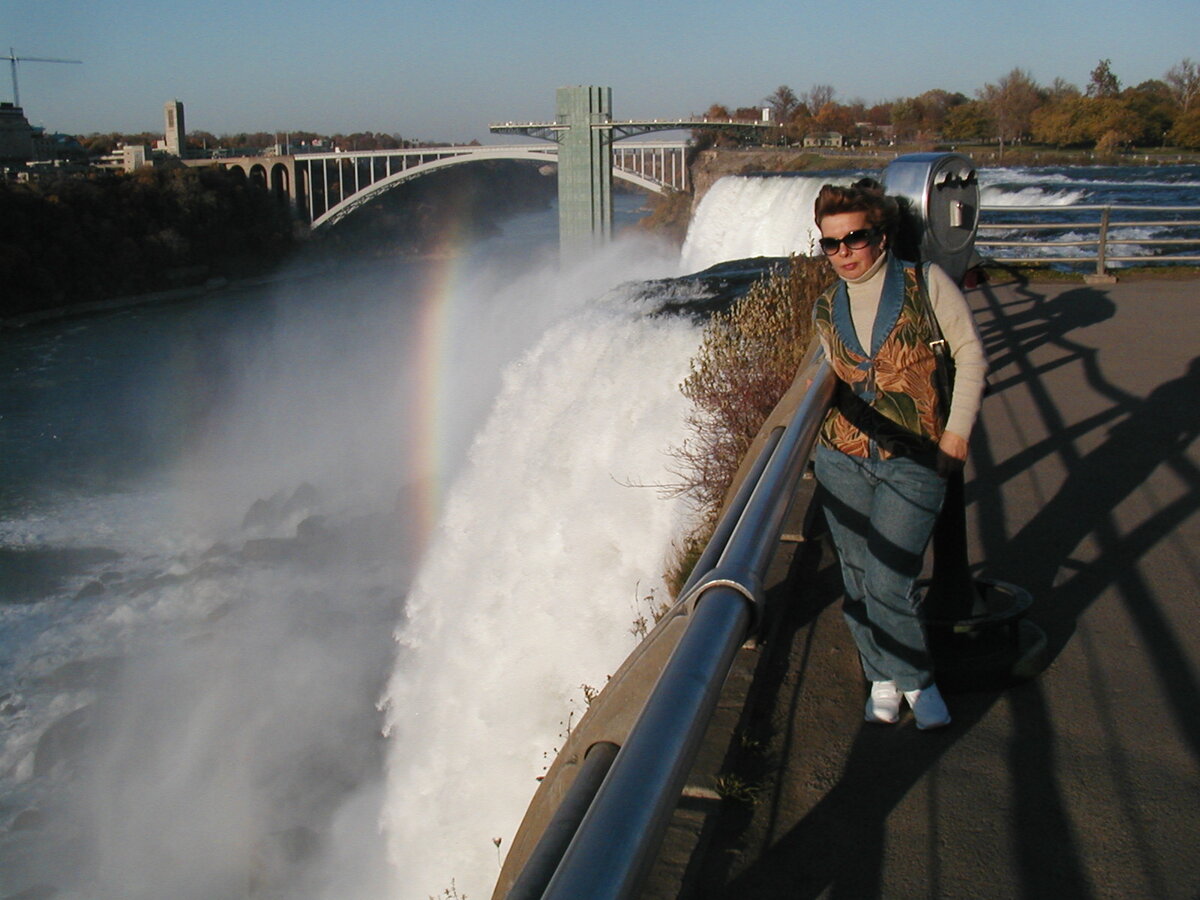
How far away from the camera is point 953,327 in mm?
2445

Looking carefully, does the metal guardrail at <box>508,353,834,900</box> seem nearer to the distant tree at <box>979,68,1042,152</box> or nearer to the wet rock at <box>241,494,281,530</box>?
the wet rock at <box>241,494,281,530</box>

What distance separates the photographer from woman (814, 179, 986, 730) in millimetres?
2436

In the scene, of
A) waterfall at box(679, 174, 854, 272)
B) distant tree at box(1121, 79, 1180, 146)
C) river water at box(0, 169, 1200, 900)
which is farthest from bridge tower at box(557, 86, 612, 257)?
river water at box(0, 169, 1200, 900)

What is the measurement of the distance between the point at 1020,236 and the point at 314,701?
17.3m

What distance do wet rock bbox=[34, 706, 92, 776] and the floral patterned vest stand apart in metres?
11.6

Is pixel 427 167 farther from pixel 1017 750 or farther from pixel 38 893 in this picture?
pixel 1017 750

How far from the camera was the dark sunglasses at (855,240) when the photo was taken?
2424 mm

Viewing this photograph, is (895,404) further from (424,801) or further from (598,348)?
(598,348)

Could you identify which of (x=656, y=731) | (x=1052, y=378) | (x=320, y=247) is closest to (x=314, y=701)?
(x=1052, y=378)

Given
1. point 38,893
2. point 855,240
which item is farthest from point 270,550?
point 855,240

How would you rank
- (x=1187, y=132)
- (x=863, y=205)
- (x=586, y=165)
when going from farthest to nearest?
(x=586, y=165)
(x=1187, y=132)
(x=863, y=205)

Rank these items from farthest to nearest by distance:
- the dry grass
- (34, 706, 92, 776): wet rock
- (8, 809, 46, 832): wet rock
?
(34, 706, 92, 776): wet rock → (8, 809, 46, 832): wet rock → the dry grass

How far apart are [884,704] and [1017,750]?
12.5 inches

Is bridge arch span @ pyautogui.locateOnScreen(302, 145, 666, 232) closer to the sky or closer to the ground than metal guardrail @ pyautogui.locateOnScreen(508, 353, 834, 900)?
closer to the sky
